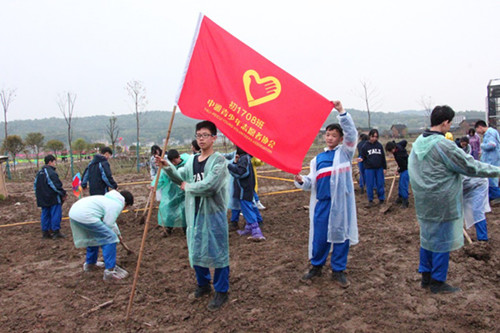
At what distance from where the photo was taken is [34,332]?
3182mm

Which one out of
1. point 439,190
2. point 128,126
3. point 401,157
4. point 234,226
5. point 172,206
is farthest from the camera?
point 128,126

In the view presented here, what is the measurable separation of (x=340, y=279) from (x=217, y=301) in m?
1.41

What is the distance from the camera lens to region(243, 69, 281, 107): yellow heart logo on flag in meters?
3.30

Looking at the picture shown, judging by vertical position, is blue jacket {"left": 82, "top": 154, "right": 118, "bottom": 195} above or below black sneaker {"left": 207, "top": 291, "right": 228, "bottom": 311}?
above

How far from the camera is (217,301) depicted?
346cm

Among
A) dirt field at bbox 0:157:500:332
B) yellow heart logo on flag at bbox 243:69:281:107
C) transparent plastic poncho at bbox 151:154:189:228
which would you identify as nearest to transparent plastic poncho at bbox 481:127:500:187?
dirt field at bbox 0:157:500:332

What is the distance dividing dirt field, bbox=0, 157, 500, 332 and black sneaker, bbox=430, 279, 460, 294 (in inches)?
2.1

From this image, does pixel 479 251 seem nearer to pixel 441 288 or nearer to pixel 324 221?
pixel 441 288

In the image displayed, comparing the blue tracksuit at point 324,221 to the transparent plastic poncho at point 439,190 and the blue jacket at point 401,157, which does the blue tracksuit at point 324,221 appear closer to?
the transparent plastic poncho at point 439,190

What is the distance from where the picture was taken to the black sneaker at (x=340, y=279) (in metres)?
3.78

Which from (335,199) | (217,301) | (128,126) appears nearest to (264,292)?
(217,301)

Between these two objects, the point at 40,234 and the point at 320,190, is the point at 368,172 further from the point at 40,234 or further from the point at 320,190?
the point at 40,234

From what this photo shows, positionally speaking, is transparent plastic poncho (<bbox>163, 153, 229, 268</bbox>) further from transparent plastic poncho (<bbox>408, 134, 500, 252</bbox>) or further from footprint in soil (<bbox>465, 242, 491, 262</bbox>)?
footprint in soil (<bbox>465, 242, 491, 262</bbox>)

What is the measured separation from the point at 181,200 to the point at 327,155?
3029mm
